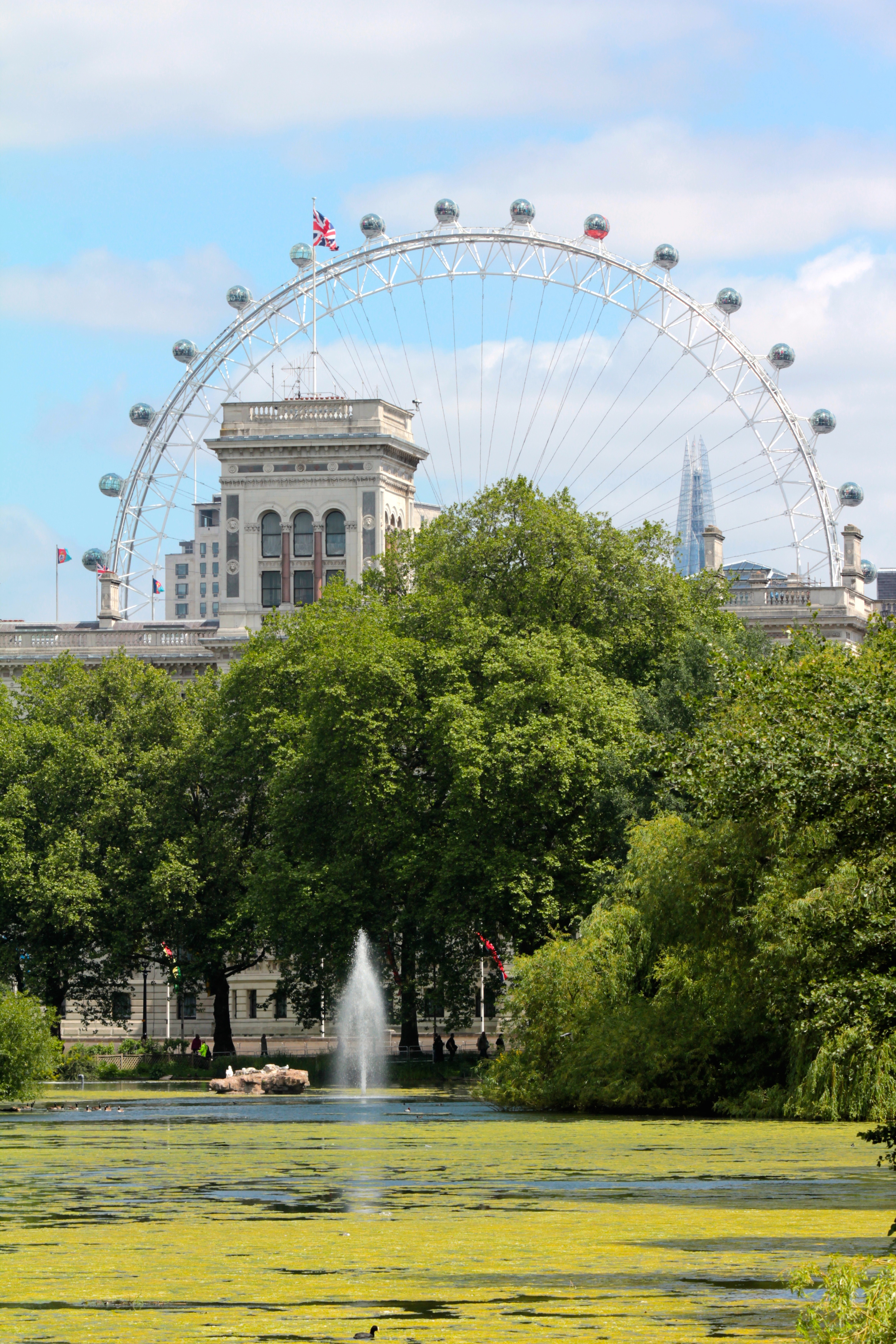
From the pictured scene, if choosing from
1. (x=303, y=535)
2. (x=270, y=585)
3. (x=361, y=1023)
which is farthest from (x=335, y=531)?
(x=361, y=1023)

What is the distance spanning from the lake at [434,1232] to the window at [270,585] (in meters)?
86.0

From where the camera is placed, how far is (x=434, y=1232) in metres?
25.3

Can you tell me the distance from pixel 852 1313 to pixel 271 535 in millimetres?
118021

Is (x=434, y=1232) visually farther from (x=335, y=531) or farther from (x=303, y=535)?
(x=303, y=535)

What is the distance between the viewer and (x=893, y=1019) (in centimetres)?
2333

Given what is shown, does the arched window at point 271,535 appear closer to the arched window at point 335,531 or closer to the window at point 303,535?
the window at point 303,535

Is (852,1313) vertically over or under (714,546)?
under

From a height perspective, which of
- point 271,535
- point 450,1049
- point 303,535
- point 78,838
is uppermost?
point 271,535

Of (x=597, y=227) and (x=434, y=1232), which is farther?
(x=597, y=227)

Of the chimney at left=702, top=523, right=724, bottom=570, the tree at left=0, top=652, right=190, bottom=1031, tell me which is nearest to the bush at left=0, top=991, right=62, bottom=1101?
the tree at left=0, top=652, right=190, bottom=1031

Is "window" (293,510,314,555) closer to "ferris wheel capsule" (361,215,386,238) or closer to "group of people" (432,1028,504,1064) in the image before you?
"ferris wheel capsule" (361,215,386,238)

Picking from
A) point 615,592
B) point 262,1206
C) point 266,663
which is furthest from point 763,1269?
point 266,663

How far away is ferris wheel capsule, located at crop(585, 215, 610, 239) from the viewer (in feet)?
436

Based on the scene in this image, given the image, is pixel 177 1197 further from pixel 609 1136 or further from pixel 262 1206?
pixel 609 1136
